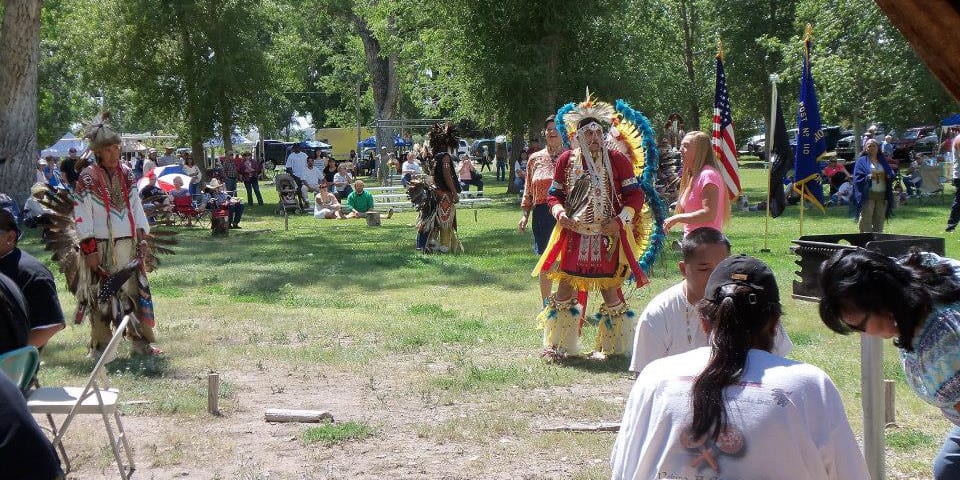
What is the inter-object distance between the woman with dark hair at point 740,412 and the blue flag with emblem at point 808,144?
41.3 ft

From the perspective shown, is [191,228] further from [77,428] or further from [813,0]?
[813,0]

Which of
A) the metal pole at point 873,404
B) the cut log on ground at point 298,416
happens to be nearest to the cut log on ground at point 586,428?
the cut log on ground at point 298,416

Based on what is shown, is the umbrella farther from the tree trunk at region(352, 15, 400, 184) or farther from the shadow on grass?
the tree trunk at region(352, 15, 400, 184)

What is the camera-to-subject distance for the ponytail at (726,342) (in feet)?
7.82

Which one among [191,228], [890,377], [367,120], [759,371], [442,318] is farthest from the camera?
[367,120]

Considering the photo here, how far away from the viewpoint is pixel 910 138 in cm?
4153

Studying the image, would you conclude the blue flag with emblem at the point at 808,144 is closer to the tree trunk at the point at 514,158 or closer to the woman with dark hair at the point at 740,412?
→ the woman with dark hair at the point at 740,412

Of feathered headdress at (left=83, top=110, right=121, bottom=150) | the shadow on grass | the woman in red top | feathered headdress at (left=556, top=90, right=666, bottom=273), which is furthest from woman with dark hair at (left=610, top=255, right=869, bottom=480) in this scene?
the woman in red top

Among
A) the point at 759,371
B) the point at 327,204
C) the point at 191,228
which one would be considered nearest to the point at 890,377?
the point at 759,371

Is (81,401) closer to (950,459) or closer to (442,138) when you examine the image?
(950,459)

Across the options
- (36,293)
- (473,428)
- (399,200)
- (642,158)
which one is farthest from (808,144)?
(399,200)

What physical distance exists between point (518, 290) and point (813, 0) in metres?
21.8

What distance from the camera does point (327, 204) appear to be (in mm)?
24109

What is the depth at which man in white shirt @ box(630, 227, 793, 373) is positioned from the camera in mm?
3945
